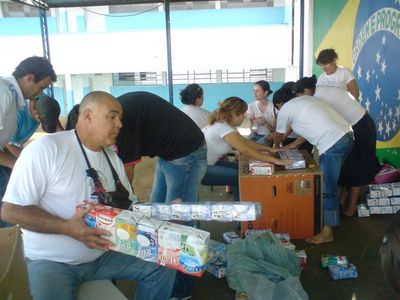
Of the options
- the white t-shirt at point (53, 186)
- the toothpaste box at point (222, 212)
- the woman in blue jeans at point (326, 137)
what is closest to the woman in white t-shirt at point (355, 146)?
the woman in blue jeans at point (326, 137)

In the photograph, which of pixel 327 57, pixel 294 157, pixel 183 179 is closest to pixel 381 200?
pixel 294 157

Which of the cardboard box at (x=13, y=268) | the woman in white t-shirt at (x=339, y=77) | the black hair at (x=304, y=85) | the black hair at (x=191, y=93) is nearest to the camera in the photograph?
the cardboard box at (x=13, y=268)

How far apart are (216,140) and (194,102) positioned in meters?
0.81

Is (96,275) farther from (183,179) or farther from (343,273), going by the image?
(343,273)

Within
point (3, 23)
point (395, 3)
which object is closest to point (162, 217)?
point (395, 3)

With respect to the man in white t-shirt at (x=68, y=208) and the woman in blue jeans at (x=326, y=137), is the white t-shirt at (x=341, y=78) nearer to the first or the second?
the woman in blue jeans at (x=326, y=137)

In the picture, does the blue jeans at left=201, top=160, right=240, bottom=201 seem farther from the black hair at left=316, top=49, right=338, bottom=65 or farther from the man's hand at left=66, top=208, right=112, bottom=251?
the man's hand at left=66, top=208, right=112, bottom=251

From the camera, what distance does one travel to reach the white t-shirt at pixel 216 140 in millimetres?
2953

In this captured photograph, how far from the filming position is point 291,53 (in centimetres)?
952

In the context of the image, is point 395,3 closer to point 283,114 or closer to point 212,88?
point 283,114

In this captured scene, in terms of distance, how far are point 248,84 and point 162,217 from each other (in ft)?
31.4

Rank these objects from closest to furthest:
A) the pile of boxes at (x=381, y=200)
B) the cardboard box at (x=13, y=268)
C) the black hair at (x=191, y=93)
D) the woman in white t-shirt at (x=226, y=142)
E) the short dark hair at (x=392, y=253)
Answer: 1. the short dark hair at (x=392, y=253)
2. the cardboard box at (x=13, y=268)
3. the woman in white t-shirt at (x=226, y=142)
4. the pile of boxes at (x=381, y=200)
5. the black hair at (x=191, y=93)

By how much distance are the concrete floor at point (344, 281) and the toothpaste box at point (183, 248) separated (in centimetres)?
122

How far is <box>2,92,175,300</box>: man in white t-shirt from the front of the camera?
1.45 m
